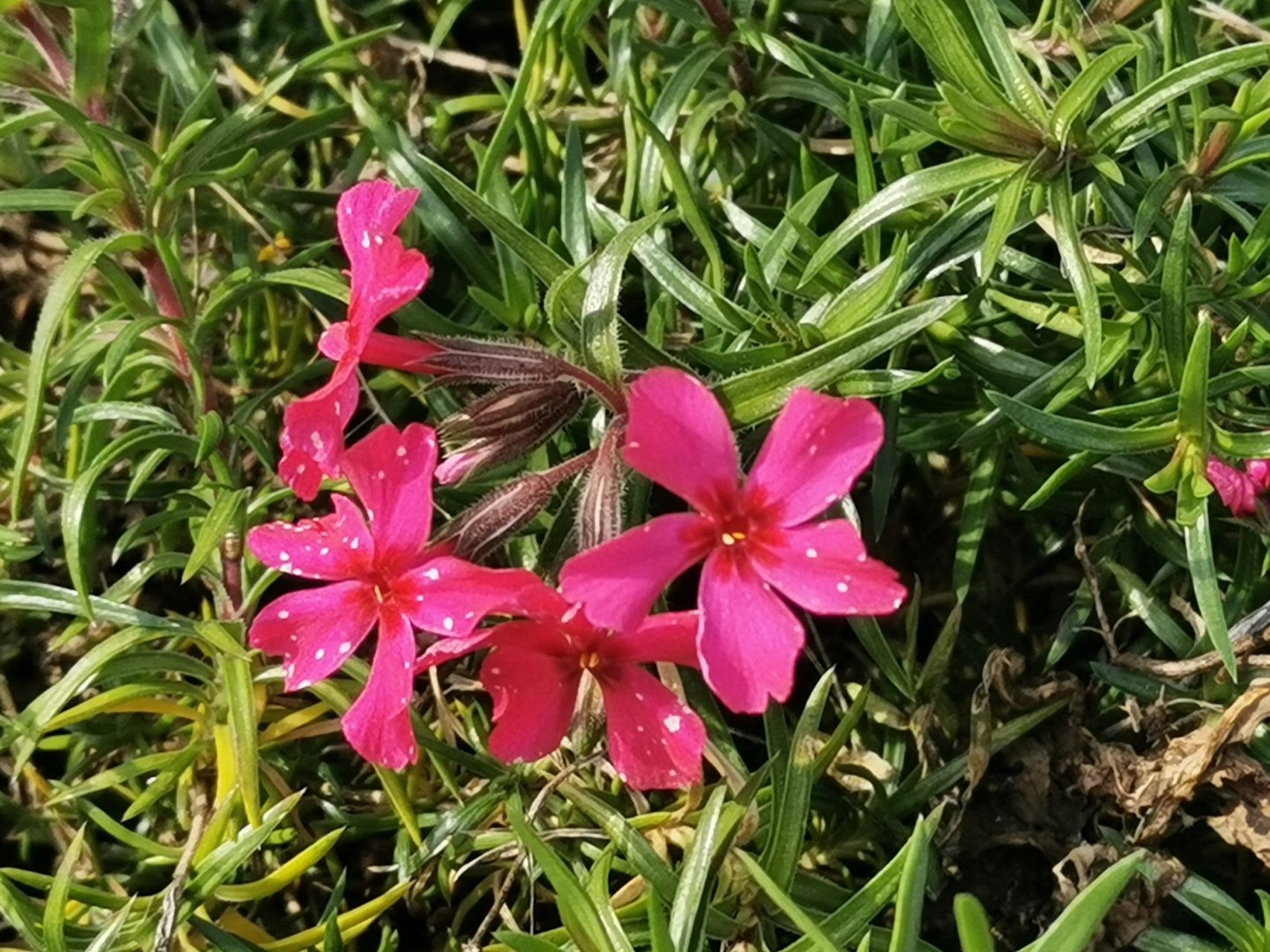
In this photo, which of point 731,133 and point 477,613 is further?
point 731,133

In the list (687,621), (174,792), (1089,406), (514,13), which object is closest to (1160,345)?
(1089,406)

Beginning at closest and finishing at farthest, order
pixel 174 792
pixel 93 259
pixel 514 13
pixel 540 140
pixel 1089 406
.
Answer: pixel 93 259 → pixel 1089 406 → pixel 174 792 → pixel 540 140 → pixel 514 13

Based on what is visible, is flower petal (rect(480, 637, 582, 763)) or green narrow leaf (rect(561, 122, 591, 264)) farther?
green narrow leaf (rect(561, 122, 591, 264))

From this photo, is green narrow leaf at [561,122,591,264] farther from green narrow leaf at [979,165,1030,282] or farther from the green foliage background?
green narrow leaf at [979,165,1030,282]

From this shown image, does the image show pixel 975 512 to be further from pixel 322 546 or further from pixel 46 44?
pixel 46 44

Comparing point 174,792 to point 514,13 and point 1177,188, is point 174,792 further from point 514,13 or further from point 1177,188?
point 1177,188

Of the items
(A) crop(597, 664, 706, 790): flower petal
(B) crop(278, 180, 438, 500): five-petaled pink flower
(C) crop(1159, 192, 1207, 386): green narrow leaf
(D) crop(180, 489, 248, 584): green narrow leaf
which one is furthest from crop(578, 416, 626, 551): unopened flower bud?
(C) crop(1159, 192, 1207, 386): green narrow leaf

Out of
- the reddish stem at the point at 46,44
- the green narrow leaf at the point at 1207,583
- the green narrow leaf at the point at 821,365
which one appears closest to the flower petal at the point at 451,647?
the green narrow leaf at the point at 821,365

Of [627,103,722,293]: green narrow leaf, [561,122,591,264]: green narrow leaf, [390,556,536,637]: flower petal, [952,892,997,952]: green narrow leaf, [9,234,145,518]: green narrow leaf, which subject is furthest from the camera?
[561,122,591,264]: green narrow leaf
